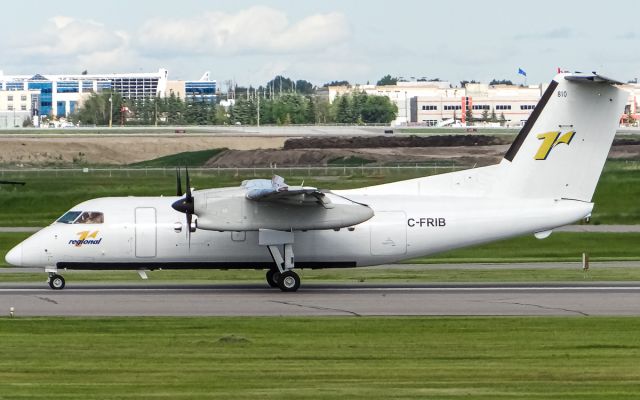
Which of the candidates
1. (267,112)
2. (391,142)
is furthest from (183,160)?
(267,112)

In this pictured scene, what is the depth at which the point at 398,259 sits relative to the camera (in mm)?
33438

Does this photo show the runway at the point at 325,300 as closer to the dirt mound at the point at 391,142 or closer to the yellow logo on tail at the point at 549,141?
the yellow logo on tail at the point at 549,141

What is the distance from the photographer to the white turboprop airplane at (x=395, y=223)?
107ft

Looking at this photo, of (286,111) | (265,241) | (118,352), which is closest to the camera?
(118,352)

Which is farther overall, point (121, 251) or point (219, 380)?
point (121, 251)

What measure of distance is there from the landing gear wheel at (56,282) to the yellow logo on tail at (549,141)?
1395cm

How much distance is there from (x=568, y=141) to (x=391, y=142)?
254 ft

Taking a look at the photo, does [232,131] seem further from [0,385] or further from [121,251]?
[0,385]

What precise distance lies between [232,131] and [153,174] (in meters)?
62.1

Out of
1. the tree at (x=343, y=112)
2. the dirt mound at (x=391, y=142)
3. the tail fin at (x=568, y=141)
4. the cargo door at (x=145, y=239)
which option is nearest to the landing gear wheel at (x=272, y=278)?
the cargo door at (x=145, y=239)

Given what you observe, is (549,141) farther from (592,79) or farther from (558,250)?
(558,250)

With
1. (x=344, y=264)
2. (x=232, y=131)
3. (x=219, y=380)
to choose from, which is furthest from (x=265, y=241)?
(x=232, y=131)

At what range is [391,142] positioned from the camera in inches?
4338

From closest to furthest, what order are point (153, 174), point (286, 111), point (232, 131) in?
point (153, 174) < point (232, 131) < point (286, 111)
